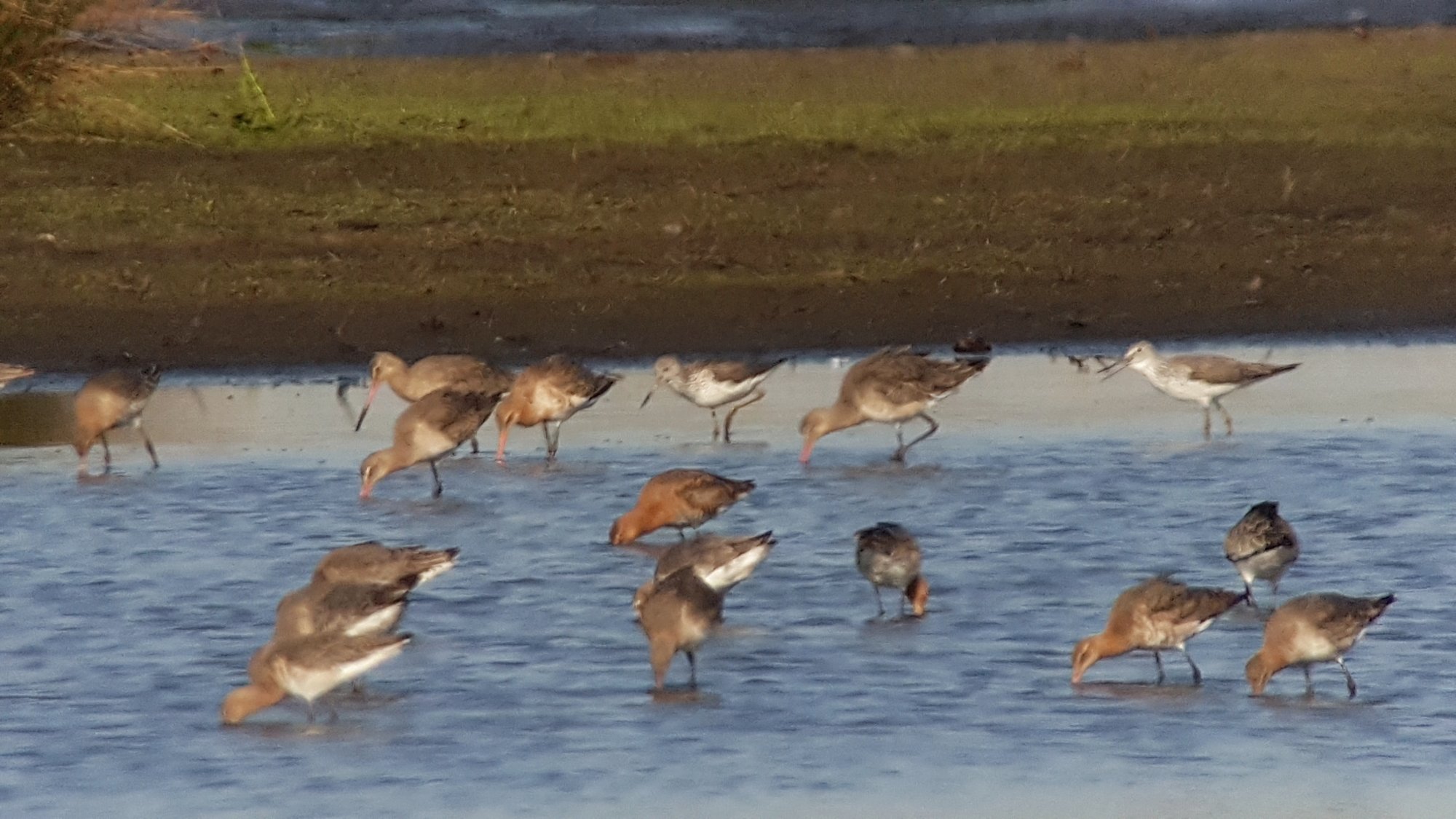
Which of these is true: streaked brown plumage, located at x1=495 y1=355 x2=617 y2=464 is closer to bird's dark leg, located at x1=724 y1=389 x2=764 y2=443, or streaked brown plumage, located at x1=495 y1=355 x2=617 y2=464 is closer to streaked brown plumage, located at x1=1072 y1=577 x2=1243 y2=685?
bird's dark leg, located at x1=724 y1=389 x2=764 y2=443

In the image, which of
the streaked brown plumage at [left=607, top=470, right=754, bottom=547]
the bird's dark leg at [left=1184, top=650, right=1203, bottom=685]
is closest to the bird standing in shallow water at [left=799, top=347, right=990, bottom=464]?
the streaked brown plumage at [left=607, top=470, right=754, bottom=547]

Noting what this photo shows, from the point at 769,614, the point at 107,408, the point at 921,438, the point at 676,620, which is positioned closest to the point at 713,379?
the point at 921,438

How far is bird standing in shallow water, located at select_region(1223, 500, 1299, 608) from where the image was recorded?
367 inches

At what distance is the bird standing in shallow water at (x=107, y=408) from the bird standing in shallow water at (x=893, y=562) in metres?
4.53

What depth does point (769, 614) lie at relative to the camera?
31.2 ft

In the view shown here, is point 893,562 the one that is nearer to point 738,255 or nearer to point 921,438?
point 921,438

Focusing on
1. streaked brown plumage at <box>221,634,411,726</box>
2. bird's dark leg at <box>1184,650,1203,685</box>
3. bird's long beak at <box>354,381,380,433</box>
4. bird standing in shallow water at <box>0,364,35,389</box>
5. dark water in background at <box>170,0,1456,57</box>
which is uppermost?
dark water in background at <box>170,0,1456,57</box>

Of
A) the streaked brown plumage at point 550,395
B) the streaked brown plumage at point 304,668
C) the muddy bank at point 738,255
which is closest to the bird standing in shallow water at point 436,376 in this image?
the streaked brown plumage at point 550,395

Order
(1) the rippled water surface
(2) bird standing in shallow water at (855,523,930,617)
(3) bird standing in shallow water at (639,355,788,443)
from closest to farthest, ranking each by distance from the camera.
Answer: (1) the rippled water surface → (2) bird standing in shallow water at (855,523,930,617) → (3) bird standing in shallow water at (639,355,788,443)

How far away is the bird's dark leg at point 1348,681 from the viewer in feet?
27.1

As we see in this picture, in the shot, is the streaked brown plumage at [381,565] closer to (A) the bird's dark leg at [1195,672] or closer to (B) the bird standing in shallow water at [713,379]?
(A) the bird's dark leg at [1195,672]

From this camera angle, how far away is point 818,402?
45.1 ft

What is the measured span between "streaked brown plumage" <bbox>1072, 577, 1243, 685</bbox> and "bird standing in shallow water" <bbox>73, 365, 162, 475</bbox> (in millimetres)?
5707

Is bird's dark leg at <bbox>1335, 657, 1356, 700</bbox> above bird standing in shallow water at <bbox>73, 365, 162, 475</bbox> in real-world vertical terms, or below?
below
